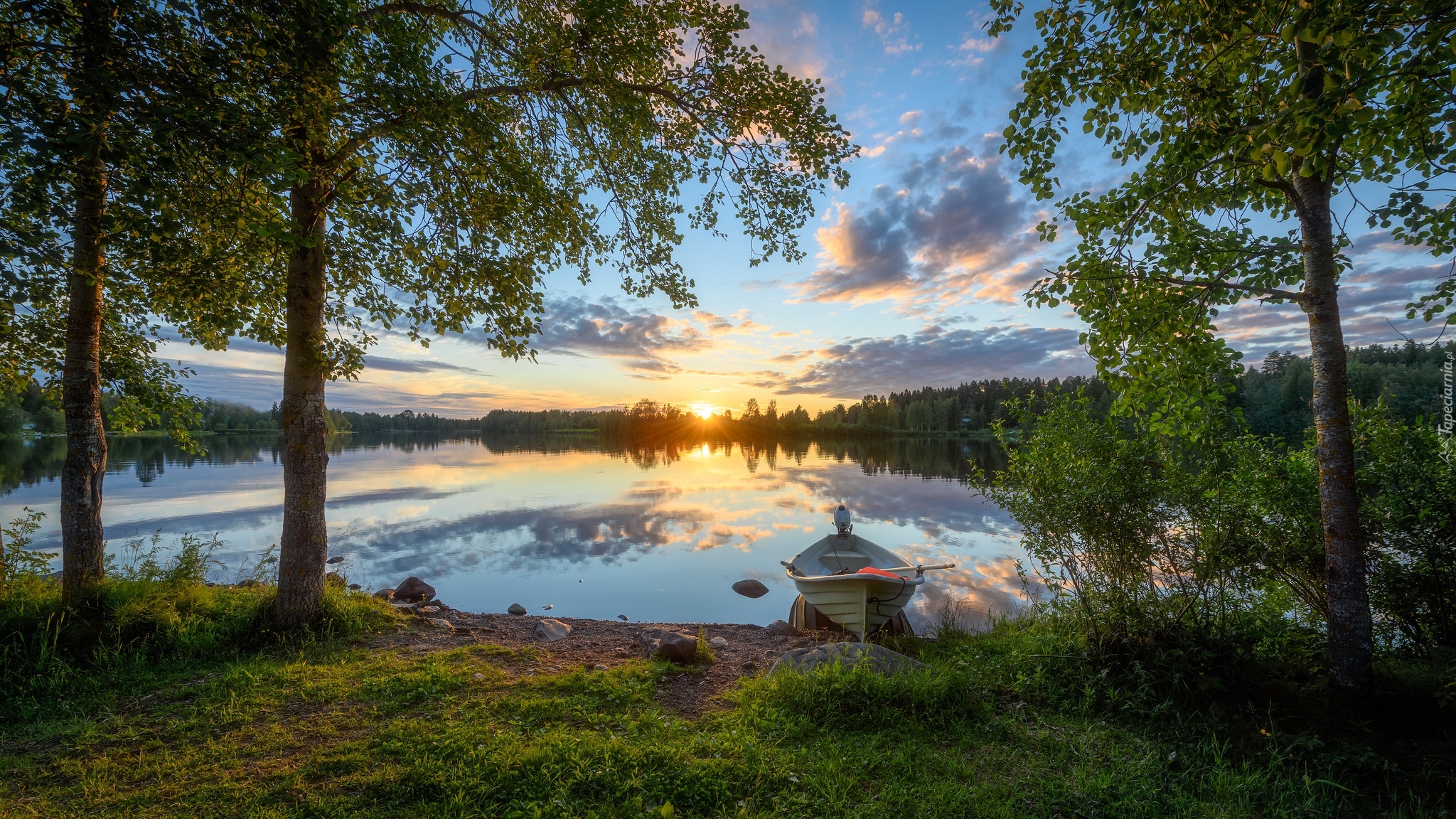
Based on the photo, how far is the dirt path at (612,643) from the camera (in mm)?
5789

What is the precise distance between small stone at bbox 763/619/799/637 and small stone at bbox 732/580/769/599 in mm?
2495

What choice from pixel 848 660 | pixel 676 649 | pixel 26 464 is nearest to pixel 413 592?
pixel 676 649

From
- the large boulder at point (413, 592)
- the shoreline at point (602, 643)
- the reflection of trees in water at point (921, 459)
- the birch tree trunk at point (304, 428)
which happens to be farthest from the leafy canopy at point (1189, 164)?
the reflection of trees in water at point (921, 459)

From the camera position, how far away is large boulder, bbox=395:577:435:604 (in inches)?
390

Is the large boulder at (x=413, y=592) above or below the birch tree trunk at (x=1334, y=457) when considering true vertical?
below

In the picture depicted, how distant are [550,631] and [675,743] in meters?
4.41

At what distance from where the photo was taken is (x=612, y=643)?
7488mm

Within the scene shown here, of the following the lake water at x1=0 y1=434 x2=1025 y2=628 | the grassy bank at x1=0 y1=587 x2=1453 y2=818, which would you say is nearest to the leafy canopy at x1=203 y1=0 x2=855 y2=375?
the grassy bank at x1=0 y1=587 x2=1453 y2=818

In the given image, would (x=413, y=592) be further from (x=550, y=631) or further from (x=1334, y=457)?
(x=1334, y=457)

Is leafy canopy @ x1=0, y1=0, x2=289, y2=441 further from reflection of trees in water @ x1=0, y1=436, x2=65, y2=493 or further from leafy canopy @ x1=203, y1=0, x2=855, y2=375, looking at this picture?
reflection of trees in water @ x1=0, y1=436, x2=65, y2=493

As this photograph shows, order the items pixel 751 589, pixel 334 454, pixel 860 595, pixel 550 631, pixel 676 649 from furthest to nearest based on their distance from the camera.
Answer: pixel 334 454, pixel 751 589, pixel 860 595, pixel 550 631, pixel 676 649

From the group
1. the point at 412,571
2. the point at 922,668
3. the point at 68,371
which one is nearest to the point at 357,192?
the point at 68,371

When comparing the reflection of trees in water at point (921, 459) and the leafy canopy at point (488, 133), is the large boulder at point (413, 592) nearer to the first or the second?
the leafy canopy at point (488, 133)

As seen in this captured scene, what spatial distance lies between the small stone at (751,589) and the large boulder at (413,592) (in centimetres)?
673
